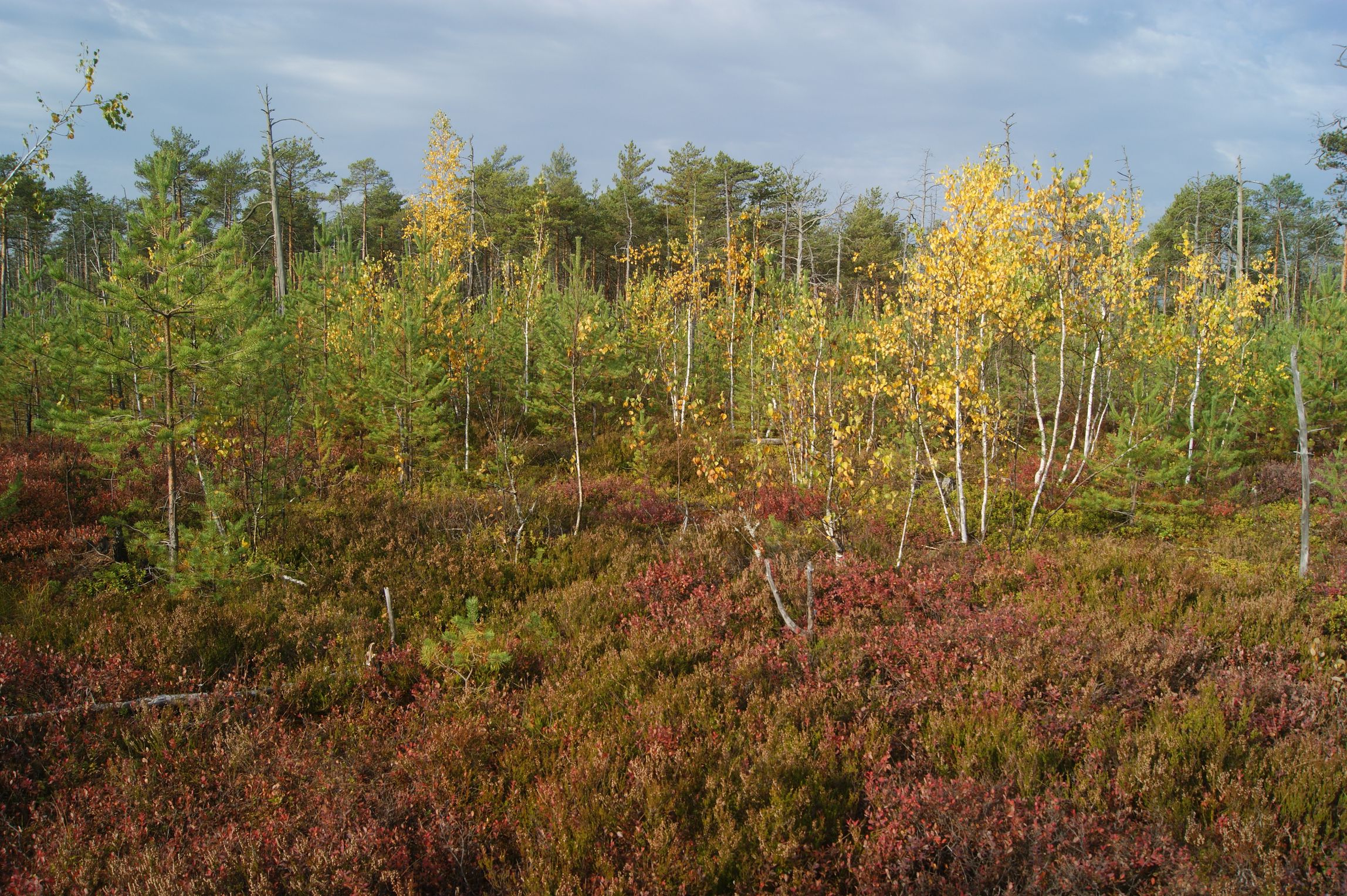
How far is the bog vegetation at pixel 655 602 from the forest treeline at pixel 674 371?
10 cm

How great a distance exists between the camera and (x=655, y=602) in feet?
21.2

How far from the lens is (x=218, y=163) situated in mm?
37156

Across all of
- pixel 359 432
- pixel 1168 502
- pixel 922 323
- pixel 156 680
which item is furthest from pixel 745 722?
pixel 359 432

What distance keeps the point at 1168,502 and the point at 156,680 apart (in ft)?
42.7

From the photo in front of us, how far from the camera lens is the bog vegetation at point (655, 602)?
3432 mm

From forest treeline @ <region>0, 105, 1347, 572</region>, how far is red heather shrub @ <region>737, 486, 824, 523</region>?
1.12 ft

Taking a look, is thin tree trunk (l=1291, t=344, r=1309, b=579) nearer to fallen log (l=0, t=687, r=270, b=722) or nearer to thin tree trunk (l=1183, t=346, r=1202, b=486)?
thin tree trunk (l=1183, t=346, r=1202, b=486)

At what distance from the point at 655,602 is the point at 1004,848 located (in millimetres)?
3744

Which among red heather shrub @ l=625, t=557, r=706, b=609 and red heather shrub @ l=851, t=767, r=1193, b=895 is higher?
red heather shrub @ l=625, t=557, r=706, b=609

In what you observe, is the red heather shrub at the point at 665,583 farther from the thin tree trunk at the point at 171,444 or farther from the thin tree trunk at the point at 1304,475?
the thin tree trunk at the point at 1304,475

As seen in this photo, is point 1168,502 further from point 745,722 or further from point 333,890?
point 333,890

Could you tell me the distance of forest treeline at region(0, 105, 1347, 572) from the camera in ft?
22.5

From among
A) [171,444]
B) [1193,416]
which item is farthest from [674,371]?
[1193,416]

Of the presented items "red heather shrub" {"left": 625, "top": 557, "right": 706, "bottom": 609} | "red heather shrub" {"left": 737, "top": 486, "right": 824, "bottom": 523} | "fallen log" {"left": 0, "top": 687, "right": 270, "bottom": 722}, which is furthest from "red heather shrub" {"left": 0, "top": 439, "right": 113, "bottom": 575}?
"red heather shrub" {"left": 737, "top": 486, "right": 824, "bottom": 523}
